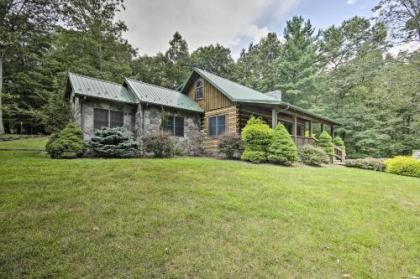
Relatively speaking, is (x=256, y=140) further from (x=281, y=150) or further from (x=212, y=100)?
(x=212, y=100)

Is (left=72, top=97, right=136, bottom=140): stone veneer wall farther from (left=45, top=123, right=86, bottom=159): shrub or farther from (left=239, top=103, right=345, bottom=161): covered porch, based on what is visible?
(left=239, top=103, right=345, bottom=161): covered porch

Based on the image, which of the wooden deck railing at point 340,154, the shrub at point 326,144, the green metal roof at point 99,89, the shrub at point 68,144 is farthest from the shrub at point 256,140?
the wooden deck railing at point 340,154

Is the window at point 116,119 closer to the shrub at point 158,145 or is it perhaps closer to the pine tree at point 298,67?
the shrub at point 158,145

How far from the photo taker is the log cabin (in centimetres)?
1152

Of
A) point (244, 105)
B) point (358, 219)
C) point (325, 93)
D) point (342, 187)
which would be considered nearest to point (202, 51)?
point (325, 93)

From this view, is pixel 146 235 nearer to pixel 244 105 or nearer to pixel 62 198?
pixel 62 198

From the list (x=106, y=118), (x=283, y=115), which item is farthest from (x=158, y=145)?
(x=283, y=115)

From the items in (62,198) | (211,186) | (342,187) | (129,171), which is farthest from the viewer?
(342,187)

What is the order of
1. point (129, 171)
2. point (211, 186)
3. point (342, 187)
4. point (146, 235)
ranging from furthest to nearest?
point (342, 187)
point (129, 171)
point (211, 186)
point (146, 235)

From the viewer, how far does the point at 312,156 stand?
1248 centimetres

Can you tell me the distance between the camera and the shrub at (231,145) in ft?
40.4

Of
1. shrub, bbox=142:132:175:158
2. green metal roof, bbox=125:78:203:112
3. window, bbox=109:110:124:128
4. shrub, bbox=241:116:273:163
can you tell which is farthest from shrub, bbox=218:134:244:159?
window, bbox=109:110:124:128

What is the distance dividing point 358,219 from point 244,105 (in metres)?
9.63

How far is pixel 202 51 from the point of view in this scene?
33.5 metres
